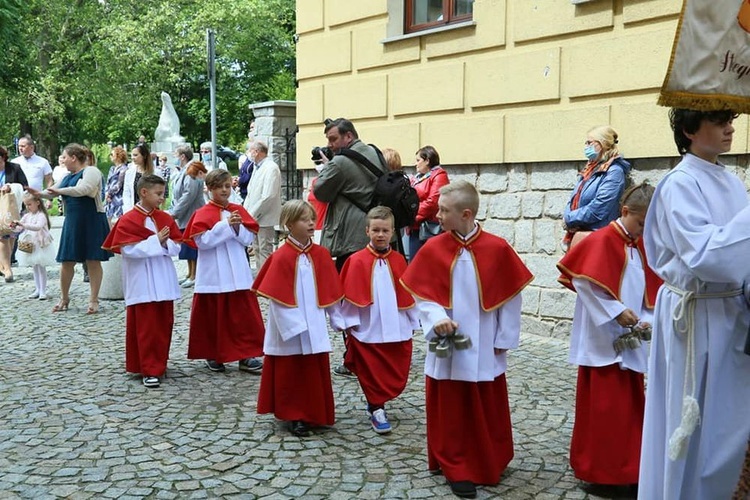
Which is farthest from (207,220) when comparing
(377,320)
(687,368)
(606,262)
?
(687,368)

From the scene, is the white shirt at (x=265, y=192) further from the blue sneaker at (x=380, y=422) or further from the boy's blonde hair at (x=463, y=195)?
the boy's blonde hair at (x=463, y=195)

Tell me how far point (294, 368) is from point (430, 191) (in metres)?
3.65

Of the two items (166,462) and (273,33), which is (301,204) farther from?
(273,33)

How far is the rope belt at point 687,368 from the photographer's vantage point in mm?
3066

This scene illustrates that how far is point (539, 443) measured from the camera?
514 centimetres

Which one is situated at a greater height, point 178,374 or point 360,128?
point 360,128

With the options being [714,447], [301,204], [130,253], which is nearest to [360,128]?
[130,253]

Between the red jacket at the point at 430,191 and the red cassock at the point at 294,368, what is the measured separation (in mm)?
3218

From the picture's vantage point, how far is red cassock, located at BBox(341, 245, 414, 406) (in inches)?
218

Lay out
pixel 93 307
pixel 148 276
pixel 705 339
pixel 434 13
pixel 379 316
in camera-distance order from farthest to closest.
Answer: pixel 93 307 → pixel 434 13 → pixel 148 276 → pixel 379 316 → pixel 705 339

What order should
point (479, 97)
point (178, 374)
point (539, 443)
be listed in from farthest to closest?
point (479, 97) → point (178, 374) → point (539, 443)

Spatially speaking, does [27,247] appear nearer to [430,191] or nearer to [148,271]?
[148,271]

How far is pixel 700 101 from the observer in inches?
117

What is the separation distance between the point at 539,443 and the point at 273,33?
130 ft
